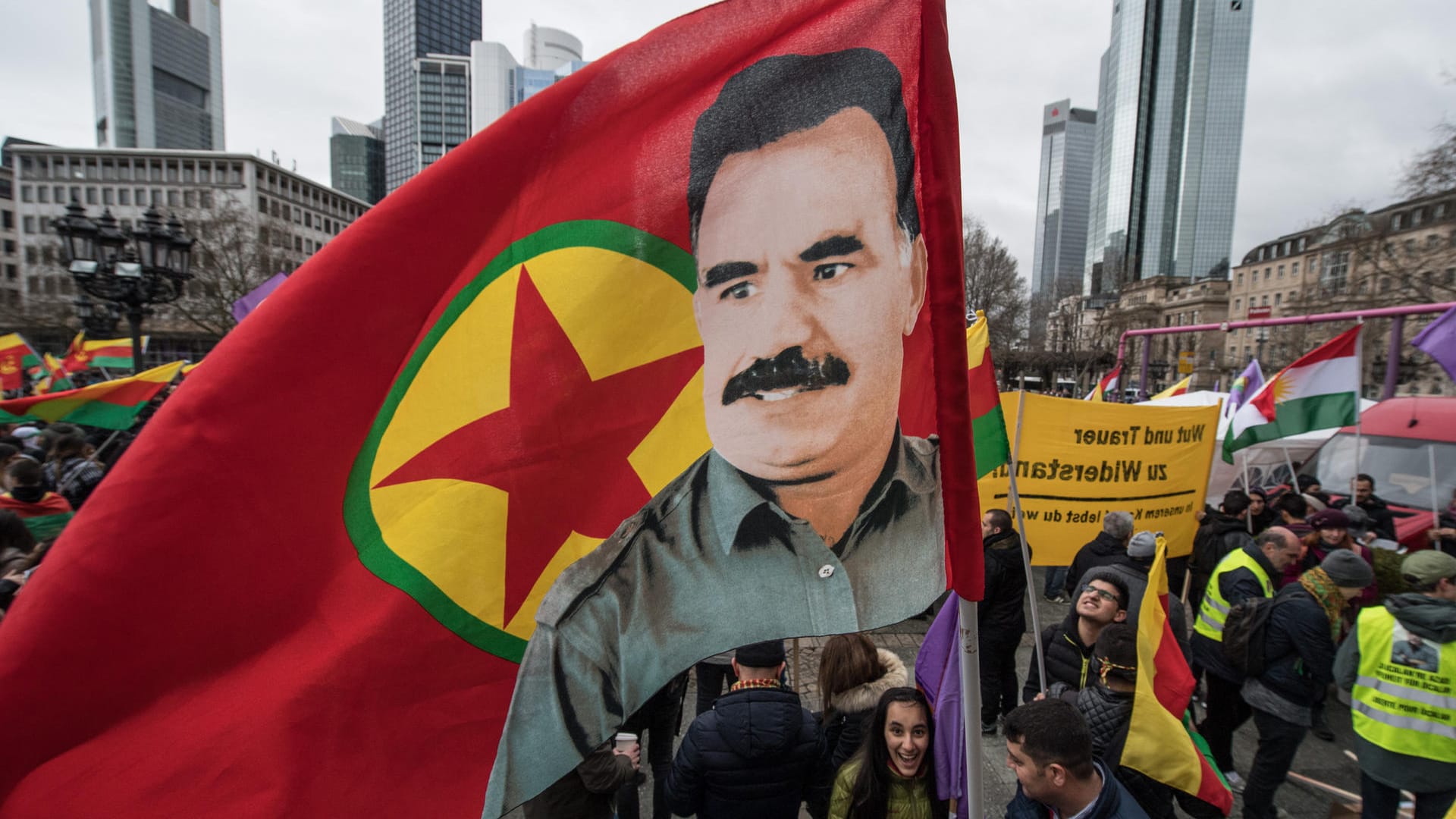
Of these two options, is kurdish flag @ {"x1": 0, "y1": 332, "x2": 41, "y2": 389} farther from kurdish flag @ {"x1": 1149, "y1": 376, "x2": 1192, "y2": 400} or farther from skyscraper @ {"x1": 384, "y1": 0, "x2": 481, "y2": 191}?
skyscraper @ {"x1": 384, "y1": 0, "x2": 481, "y2": 191}

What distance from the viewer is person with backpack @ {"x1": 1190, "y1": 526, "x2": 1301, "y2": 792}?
4.43m

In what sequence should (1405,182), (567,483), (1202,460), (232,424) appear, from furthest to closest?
(1405,182)
(1202,460)
(567,483)
(232,424)

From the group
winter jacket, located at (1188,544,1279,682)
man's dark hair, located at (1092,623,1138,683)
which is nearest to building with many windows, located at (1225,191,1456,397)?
Result: winter jacket, located at (1188,544,1279,682)

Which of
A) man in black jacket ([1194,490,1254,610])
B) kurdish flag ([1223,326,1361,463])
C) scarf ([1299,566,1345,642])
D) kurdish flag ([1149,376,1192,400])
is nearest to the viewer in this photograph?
scarf ([1299,566,1345,642])

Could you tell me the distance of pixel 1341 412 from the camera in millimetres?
7074

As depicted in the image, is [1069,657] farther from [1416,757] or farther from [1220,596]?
[1416,757]

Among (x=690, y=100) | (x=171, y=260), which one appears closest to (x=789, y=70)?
(x=690, y=100)

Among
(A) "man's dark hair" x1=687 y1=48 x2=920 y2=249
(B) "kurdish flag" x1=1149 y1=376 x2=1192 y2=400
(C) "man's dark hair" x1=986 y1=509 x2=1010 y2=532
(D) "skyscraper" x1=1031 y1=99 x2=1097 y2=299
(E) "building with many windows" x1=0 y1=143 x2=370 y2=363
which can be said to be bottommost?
(C) "man's dark hair" x1=986 y1=509 x2=1010 y2=532

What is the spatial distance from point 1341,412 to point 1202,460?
256 cm

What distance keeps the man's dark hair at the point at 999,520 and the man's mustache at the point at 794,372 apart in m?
3.82

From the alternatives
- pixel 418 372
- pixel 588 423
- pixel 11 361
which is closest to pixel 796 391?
pixel 588 423

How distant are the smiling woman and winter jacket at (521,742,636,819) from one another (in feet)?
2.97

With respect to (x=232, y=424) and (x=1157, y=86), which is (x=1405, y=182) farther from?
(x=1157, y=86)

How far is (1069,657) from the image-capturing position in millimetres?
3881
